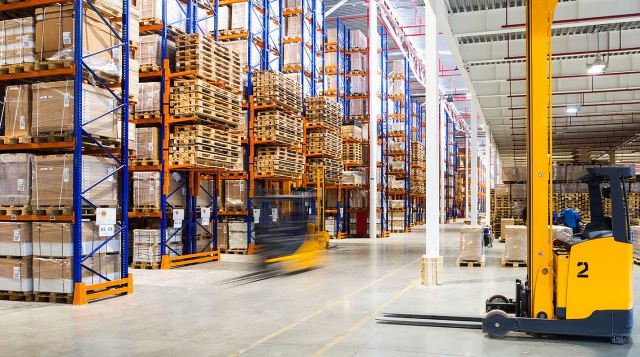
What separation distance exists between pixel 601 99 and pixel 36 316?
57.1ft

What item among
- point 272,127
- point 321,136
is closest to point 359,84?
point 321,136

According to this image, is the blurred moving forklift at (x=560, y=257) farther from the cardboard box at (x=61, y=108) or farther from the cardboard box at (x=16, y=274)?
the cardboard box at (x=16, y=274)

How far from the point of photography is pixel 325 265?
1295cm

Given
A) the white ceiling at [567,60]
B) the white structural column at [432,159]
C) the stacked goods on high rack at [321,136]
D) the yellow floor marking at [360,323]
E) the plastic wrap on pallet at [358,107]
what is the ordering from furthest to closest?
the plastic wrap on pallet at [358,107] < the stacked goods on high rack at [321,136] < the white ceiling at [567,60] < the white structural column at [432,159] < the yellow floor marking at [360,323]

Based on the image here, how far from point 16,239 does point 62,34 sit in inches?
116

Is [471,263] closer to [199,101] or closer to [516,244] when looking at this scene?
[516,244]

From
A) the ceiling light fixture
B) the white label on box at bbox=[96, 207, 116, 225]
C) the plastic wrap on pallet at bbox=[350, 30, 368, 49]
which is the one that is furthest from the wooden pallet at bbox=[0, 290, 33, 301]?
the plastic wrap on pallet at bbox=[350, 30, 368, 49]

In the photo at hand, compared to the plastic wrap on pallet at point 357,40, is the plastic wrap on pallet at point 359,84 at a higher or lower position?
lower

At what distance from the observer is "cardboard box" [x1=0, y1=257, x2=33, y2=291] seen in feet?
27.0

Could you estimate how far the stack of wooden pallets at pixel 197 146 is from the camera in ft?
39.2

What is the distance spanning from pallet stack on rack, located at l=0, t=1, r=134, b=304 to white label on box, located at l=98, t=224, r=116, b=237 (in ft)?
0.05

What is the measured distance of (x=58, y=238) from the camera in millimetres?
8070

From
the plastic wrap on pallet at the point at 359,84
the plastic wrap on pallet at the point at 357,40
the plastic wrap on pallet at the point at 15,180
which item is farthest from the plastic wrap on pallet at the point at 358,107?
the plastic wrap on pallet at the point at 15,180

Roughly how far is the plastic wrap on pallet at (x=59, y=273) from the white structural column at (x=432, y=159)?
504cm
